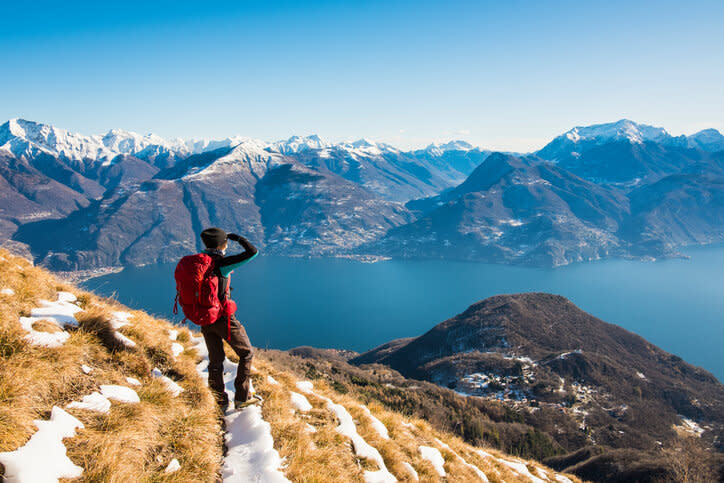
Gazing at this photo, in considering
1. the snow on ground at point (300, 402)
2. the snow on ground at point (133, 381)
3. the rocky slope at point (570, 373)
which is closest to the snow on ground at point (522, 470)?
the snow on ground at point (300, 402)

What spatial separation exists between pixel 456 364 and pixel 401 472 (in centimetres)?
12858

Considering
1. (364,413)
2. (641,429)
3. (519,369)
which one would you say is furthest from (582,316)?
(364,413)

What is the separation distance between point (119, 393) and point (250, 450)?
7.71 feet

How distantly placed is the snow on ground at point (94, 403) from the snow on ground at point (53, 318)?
1.42 meters

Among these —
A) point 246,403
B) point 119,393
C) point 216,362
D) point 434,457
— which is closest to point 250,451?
point 246,403

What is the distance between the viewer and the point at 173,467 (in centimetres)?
486

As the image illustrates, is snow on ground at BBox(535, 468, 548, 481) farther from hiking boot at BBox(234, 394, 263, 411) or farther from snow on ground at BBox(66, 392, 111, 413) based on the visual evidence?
snow on ground at BBox(66, 392, 111, 413)

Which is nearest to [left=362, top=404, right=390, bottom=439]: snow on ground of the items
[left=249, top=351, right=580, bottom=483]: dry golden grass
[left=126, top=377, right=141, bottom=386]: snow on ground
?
[left=249, top=351, right=580, bottom=483]: dry golden grass

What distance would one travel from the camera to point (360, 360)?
15188 centimetres

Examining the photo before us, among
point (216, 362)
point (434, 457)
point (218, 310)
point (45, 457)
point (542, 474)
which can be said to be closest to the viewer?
point (45, 457)

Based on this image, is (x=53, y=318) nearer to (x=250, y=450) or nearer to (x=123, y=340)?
(x=123, y=340)

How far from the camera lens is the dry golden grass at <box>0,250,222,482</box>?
432 centimetres

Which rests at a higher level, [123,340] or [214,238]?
[214,238]

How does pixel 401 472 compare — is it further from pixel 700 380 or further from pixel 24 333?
pixel 700 380
